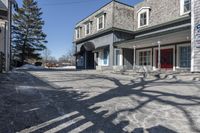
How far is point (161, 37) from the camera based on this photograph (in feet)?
46.6

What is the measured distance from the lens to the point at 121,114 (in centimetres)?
412

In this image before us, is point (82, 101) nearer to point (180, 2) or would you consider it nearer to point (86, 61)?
point (180, 2)

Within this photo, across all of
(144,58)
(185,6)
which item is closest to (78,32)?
(144,58)

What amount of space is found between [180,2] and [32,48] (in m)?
31.3

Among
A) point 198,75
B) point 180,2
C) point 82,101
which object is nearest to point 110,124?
point 82,101

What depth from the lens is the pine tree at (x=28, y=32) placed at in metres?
38.2

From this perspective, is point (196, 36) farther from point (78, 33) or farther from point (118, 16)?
point (78, 33)

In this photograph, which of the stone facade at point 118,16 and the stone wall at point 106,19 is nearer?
the stone facade at point 118,16

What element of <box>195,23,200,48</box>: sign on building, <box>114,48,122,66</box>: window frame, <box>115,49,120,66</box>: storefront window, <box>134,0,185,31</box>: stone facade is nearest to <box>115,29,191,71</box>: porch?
<box>114,48,122,66</box>: window frame

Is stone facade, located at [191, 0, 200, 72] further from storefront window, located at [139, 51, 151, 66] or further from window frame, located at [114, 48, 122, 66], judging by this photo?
window frame, located at [114, 48, 122, 66]

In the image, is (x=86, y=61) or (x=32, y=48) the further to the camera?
(x=32, y=48)

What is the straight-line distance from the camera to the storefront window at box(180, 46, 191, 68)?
14.9 m

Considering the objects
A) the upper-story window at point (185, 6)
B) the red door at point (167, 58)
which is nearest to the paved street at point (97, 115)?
the red door at point (167, 58)

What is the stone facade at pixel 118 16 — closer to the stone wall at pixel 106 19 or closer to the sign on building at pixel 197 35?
the stone wall at pixel 106 19
